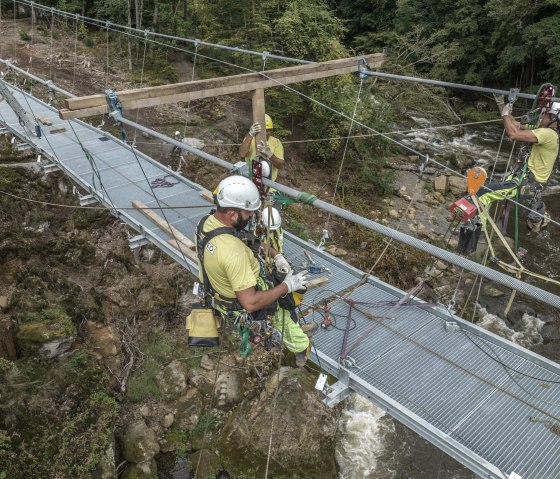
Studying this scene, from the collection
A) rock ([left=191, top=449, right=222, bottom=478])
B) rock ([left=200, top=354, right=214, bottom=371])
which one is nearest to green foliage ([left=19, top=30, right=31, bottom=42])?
rock ([left=200, top=354, right=214, bottom=371])

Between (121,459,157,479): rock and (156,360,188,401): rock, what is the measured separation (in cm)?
99

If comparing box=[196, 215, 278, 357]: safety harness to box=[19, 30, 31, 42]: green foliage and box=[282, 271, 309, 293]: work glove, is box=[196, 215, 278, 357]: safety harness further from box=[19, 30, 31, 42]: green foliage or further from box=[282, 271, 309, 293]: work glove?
box=[19, 30, 31, 42]: green foliage

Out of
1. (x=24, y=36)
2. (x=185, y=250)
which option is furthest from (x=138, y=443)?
(x=24, y=36)

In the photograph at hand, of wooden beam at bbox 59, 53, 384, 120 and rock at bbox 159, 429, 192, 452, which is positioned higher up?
wooden beam at bbox 59, 53, 384, 120

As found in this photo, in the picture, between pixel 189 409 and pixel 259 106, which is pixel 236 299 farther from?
pixel 189 409

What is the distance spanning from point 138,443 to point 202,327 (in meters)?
3.66

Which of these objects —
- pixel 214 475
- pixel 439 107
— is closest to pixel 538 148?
pixel 214 475

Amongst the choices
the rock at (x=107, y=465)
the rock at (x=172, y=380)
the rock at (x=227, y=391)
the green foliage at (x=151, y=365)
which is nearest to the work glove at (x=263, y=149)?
the rock at (x=227, y=391)

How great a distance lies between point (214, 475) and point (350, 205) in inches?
292

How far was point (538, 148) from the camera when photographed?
4.32m

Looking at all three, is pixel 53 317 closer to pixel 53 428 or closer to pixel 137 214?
pixel 53 428

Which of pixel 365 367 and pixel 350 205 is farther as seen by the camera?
pixel 350 205

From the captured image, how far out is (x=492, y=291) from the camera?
9.66 metres

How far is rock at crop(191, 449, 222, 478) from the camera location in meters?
6.09
